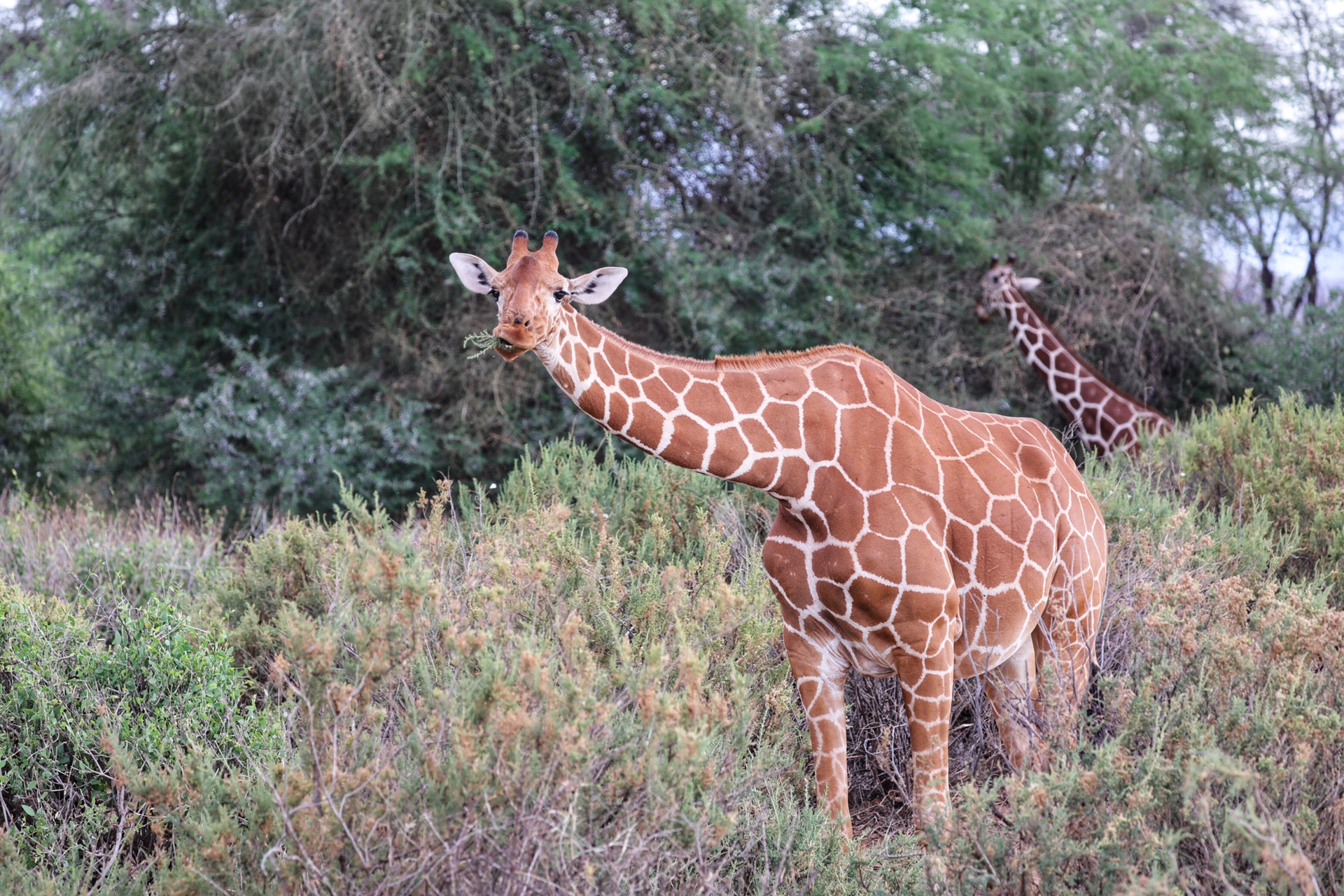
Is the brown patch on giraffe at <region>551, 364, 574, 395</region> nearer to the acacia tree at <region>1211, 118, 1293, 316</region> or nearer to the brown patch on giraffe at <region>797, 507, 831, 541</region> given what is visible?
the brown patch on giraffe at <region>797, 507, 831, 541</region>

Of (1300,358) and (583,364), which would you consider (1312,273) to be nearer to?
(1300,358)

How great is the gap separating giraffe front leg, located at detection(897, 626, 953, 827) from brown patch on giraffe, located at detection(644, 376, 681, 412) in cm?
103

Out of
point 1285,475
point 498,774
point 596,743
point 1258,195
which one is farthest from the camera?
point 1258,195

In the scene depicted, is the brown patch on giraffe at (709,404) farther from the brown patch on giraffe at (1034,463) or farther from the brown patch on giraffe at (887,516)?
the brown patch on giraffe at (1034,463)

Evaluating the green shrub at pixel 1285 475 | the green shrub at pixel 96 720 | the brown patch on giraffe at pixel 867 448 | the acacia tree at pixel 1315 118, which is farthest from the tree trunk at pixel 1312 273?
the green shrub at pixel 96 720

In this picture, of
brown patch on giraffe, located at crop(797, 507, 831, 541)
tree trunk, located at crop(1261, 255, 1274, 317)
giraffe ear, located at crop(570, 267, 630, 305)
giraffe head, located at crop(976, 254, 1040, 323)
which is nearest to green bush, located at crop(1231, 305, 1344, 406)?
tree trunk, located at crop(1261, 255, 1274, 317)

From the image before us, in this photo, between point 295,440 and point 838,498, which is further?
point 295,440

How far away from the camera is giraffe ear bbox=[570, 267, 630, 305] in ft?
11.0

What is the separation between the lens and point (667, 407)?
3.30 metres

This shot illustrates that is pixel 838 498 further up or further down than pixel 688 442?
further down

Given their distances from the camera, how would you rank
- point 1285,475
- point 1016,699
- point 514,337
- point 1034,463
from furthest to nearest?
point 1285,475 < point 1034,463 < point 1016,699 < point 514,337

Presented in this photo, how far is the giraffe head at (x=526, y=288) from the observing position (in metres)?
3.06

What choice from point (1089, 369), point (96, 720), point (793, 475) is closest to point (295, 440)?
point (96, 720)

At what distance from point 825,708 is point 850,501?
2.31ft
